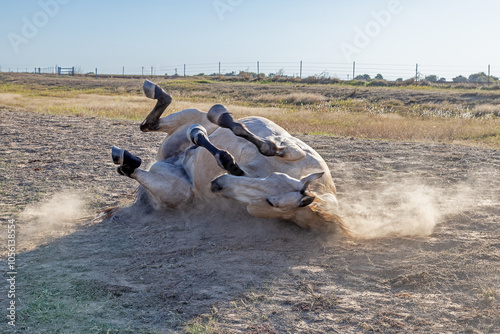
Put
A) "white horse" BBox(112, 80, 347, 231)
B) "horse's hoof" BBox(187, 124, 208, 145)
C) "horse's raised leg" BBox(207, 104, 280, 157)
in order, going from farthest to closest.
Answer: "horse's hoof" BBox(187, 124, 208, 145) < "horse's raised leg" BBox(207, 104, 280, 157) < "white horse" BBox(112, 80, 347, 231)

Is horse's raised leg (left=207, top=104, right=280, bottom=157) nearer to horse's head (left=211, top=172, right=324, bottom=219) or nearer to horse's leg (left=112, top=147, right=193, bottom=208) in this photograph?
horse's head (left=211, top=172, right=324, bottom=219)

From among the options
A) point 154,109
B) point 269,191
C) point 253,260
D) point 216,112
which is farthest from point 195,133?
point 154,109

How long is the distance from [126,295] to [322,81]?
149 ft

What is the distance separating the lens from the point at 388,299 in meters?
3.02

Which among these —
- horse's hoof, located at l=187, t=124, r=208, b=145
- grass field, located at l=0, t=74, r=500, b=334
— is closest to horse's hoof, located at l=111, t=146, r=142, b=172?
grass field, located at l=0, t=74, r=500, b=334

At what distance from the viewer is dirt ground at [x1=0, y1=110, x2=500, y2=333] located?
2766 mm

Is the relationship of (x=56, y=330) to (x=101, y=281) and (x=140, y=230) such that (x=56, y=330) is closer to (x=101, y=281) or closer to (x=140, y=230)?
(x=101, y=281)

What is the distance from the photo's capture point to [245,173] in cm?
403

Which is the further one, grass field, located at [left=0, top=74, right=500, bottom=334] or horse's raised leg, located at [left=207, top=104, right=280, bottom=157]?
horse's raised leg, located at [left=207, top=104, right=280, bottom=157]

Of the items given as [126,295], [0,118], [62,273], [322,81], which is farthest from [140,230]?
[322,81]

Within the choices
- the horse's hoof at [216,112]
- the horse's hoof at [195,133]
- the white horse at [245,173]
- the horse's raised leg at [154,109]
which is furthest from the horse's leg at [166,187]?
the horse's raised leg at [154,109]

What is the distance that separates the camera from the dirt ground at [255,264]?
9.07 ft

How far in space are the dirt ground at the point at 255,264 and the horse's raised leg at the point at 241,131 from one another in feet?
2.09

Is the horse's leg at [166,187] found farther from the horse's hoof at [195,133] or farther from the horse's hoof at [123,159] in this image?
the horse's hoof at [195,133]
